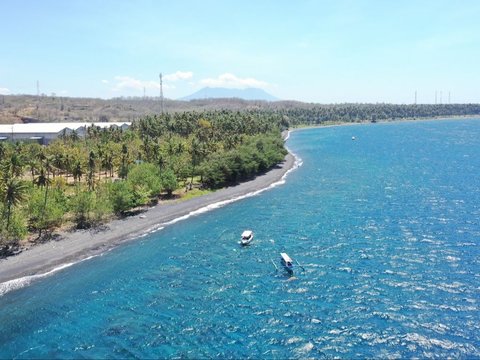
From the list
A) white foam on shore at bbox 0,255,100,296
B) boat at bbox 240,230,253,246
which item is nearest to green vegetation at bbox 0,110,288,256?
white foam on shore at bbox 0,255,100,296

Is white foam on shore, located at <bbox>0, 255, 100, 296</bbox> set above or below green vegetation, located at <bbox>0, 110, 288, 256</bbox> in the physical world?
below

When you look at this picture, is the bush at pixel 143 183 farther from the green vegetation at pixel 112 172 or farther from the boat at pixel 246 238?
the boat at pixel 246 238

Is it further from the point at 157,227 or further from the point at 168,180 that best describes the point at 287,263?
the point at 168,180

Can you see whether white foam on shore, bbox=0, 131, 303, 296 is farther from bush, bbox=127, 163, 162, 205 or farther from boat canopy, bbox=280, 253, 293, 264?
boat canopy, bbox=280, 253, 293, 264

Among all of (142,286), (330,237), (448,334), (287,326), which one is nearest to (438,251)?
(330,237)

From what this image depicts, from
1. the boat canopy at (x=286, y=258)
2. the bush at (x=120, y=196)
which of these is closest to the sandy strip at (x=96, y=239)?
the bush at (x=120, y=196)

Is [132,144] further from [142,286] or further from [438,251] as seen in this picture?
[438,251]

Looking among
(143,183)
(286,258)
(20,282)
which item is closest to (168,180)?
(143,183)
